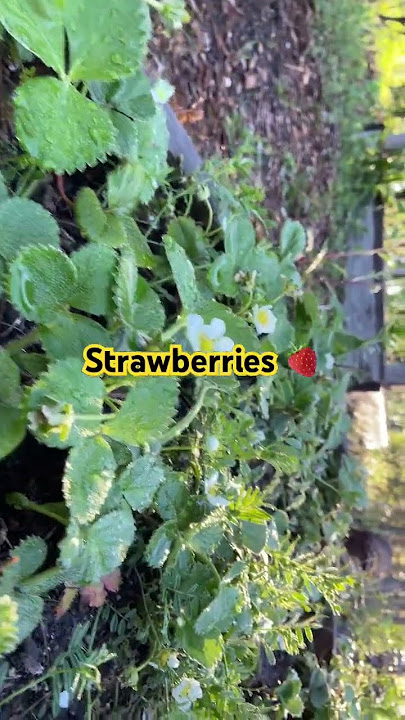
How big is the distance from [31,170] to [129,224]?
16 centimetres

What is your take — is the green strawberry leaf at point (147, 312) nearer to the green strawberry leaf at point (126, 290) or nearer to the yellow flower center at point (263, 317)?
the green strawberry leaf at point (126, 290)

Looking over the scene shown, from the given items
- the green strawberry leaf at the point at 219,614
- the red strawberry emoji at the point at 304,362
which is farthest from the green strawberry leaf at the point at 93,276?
the red strawberry emoji at the point at 304,362

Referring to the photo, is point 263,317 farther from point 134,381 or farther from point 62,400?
point 62,400

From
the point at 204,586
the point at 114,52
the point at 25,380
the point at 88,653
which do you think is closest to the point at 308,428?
the point at 204,586

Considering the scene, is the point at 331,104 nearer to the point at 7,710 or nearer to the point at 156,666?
the point at 156,666

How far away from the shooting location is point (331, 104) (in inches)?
82.0

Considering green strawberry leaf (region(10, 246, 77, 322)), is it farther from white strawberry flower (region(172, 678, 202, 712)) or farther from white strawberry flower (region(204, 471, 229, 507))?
white strawberry flower (region(172, 678, 202, 712))

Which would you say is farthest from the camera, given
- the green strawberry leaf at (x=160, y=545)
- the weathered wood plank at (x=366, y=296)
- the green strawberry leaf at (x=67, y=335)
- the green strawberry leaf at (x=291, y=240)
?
the weathered wood plank at (x=366, y=296)

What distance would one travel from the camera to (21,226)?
69 cm

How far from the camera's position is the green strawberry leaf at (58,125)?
0.67 metres

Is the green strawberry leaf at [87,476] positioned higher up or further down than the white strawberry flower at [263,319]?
further down

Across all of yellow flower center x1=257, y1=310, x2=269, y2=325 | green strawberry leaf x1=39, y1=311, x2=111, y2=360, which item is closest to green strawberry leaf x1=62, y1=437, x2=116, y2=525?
green strawberry leaf x1=39, y1=311, x2=111, y2=360

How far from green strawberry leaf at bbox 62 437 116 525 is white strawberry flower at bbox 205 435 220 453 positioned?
32cm

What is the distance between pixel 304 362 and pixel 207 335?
0.62 m
